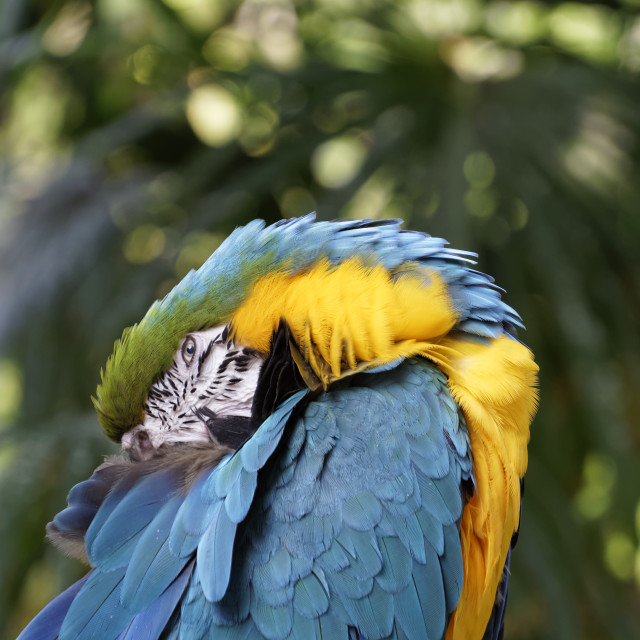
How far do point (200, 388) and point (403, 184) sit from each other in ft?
3.25

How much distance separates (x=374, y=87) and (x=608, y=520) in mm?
1194

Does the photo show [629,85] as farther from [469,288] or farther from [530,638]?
[530,638]

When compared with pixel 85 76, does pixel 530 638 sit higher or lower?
lower

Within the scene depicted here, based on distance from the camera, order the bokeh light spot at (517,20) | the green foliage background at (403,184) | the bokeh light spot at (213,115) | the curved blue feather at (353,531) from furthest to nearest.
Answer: the bokeh light spot at (213,115) < the bokeh light spot at (517,20) < the green foliage background at (403,184) < the curved blue feather at (353,531)

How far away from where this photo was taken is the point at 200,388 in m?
0.84

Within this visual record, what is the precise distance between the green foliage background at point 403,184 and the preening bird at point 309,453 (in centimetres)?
68

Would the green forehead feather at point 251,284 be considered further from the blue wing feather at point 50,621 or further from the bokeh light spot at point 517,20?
→ the bokeh light spot at point 517,20

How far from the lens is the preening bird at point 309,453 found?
0.68m

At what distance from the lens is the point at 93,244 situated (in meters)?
1.71

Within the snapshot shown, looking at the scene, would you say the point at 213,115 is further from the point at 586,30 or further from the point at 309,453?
the point at 309,453

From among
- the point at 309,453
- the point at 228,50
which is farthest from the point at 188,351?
the point at 228,50

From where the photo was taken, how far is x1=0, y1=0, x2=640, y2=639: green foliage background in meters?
1.57

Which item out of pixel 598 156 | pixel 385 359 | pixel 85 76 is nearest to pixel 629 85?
pixel 598 156

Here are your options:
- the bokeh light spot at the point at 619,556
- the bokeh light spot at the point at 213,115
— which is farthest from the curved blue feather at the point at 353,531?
Result: the bokeh light spot at the point at 213,115
